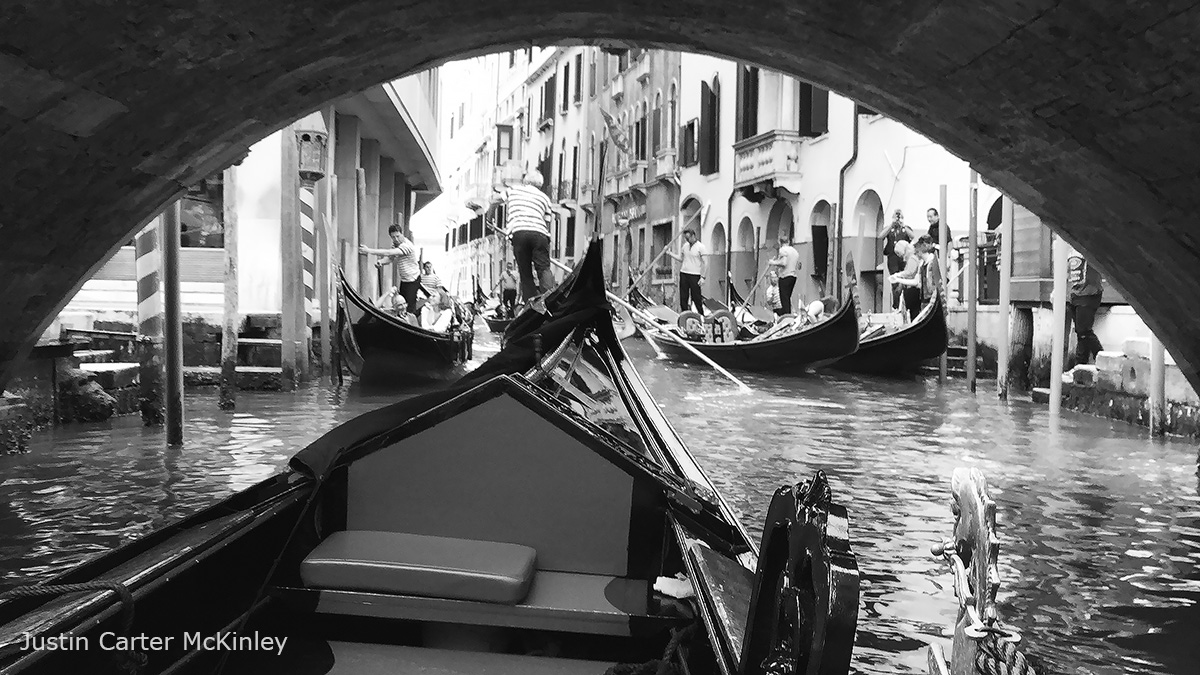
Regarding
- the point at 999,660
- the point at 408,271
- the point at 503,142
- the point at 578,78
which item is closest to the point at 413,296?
the point at 408,271

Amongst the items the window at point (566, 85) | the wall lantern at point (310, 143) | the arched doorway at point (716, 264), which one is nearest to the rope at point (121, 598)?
the wall lantern at point (310, 143)

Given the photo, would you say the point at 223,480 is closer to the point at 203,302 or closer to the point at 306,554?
the point at 306,554

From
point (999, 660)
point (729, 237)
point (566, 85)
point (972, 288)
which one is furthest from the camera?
point (566, 85)

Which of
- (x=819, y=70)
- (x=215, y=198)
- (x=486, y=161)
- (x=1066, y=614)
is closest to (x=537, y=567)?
(x=1066, y=614)

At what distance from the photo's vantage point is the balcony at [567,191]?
19375mm

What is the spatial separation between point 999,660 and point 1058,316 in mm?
4134

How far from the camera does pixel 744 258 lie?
37.9ft

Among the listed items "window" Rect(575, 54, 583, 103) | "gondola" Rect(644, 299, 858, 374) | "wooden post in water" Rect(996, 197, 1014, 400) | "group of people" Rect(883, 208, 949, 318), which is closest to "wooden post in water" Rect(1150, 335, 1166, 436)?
"wooden post in water" Rect(996, 197, 1014, 400)

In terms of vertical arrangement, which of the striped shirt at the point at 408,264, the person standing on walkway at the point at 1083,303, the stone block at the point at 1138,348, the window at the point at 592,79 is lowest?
the stone block at the point at 1138,348

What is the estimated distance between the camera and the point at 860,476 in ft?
10.7

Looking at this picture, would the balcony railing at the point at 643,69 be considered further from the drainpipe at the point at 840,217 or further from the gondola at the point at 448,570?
the gondola at the point at 448,570

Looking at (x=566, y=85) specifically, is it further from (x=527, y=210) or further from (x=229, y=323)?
(x=229, y=323)

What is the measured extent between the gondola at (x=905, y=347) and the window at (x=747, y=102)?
162 inches

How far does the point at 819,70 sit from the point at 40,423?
288 centimetres
